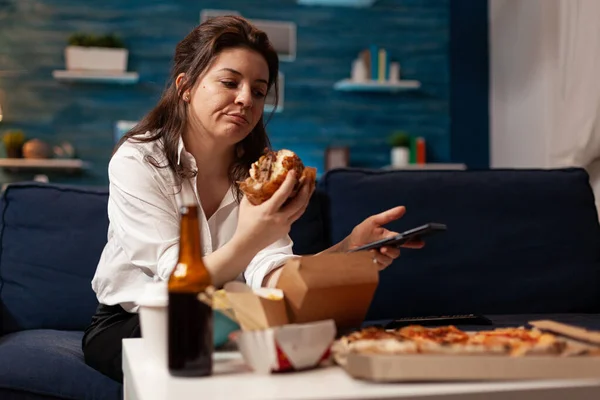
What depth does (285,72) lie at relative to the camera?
5258mm

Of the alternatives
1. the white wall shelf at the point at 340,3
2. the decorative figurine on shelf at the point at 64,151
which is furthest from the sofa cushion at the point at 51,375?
the white wall shelf at the point at 340,3

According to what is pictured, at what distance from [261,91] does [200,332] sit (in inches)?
35.5

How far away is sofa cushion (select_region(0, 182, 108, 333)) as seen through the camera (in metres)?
1.99

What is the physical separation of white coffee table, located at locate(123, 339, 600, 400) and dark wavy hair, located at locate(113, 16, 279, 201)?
850 mm

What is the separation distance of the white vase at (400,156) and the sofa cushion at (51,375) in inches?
148

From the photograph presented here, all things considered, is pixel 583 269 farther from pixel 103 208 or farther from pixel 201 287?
pixel 201 287

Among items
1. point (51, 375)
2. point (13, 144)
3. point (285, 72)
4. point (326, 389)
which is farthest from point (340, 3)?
point (326, 389)

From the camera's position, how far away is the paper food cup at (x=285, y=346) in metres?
0.90

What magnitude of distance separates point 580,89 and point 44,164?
331 centimetres

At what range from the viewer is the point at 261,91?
66.4 inches

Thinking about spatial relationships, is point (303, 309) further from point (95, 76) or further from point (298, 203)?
point (95, 76)

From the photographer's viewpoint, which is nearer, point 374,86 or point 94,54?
point 94,54

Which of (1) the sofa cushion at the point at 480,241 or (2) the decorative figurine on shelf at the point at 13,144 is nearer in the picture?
(1) the sofa cushion at the point at 480,241

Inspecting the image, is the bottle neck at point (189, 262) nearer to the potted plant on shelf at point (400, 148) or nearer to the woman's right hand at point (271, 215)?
the woman's right hand at point (271, 215)
